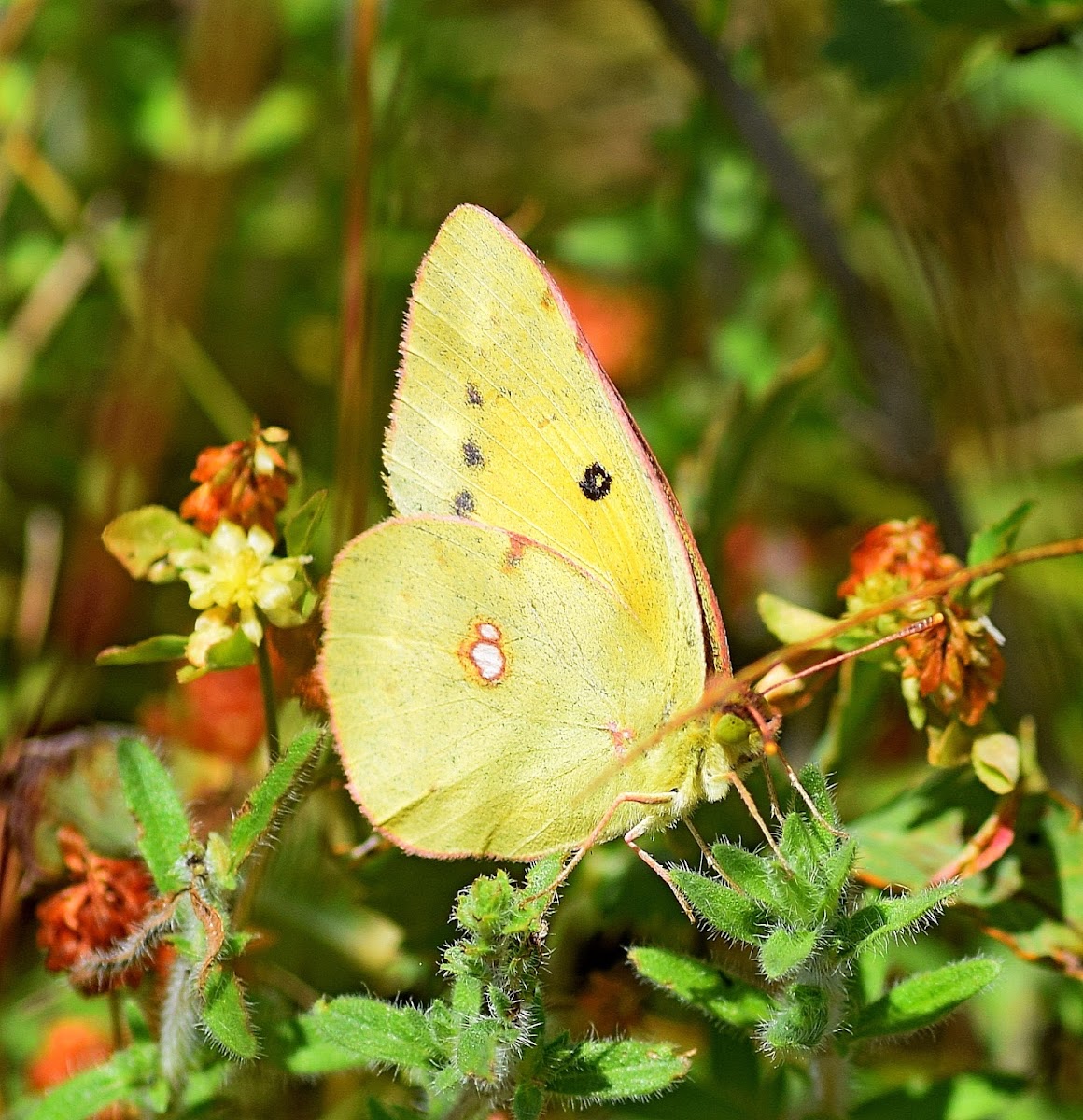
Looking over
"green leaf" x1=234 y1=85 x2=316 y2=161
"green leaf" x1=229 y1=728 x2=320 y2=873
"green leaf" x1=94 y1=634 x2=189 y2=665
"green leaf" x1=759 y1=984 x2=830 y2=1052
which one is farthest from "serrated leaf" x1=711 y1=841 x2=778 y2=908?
"green leaf" x1=234 y1=85 x2=316 y2=161

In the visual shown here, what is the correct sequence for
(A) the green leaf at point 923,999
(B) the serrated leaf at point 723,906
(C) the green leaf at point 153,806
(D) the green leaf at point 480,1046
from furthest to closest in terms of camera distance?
(C) the green leaf at point 153,806 → (A) the green leaf at point 923,999 → (B) the serrated leaf at point 723,906 → (D) the green leaf at point 480,1046

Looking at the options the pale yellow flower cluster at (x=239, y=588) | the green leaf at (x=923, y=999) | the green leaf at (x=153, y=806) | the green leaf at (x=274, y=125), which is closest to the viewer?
the green leaf at (x=923, y=999)

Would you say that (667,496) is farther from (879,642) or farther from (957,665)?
(957,665)

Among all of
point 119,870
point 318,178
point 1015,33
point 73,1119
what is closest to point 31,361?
point 318,178

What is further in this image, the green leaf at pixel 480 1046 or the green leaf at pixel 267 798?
the green leaf at pixel 267 798

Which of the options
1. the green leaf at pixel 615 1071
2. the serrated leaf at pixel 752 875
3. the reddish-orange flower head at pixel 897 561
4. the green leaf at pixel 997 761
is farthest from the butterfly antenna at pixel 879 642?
the green leaf at pixel 615 1071

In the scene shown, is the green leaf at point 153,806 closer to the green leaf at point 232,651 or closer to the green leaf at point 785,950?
the green leaf at point 232,651

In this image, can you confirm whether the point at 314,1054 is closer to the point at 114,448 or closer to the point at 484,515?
the point at 484,515

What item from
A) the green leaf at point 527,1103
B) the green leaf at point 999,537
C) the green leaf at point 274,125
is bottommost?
the green leaf at point 527,1103
